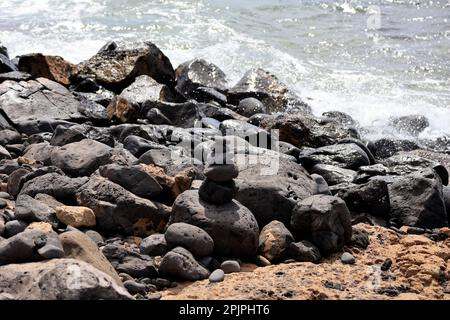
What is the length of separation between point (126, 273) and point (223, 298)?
749 millimetres

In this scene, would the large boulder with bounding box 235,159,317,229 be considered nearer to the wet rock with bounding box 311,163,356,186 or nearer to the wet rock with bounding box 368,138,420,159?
the wet rock with bounding box 311,163,356,186

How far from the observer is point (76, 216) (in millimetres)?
4875

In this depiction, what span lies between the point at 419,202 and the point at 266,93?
4.86 meters

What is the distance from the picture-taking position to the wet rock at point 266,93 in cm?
1055

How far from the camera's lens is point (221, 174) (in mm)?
5105

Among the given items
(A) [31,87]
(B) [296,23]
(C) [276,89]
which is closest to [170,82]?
(C) [276,89]

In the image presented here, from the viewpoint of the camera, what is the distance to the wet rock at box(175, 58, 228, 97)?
34.5 ft

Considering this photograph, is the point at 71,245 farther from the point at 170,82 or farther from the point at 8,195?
the point at 170,82

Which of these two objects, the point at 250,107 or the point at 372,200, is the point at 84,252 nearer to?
the point at 372,200

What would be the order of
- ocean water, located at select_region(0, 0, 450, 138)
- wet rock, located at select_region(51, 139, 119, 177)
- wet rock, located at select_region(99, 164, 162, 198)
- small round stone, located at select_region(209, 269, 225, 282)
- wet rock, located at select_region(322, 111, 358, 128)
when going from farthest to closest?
1. ocean water, located at select_region(0, 0, 450, 138)
2. wet rock, located at select_region(322, 111, 358, 128)
3. wet rock, located at select_region(51, 139, 119, 177)
4. wet rock, located at select_region(99, 164, 162, 198)
5. small round stone, located at select_region(209, 269, 225, 282)

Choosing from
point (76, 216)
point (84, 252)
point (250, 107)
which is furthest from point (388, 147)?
point (84, 252)

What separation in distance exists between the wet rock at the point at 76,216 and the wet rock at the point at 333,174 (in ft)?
9.49

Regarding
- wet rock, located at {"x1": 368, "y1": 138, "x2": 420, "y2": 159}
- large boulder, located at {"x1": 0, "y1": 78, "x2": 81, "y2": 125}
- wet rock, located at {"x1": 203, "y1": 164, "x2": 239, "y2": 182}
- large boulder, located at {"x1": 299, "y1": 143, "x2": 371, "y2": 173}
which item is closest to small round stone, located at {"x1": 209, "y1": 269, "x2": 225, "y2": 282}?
wet rock, located at {"x1": 203, "y1": 164, "x2": 239, "y2": 182}

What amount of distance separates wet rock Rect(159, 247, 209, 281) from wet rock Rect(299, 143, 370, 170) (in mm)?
3340
